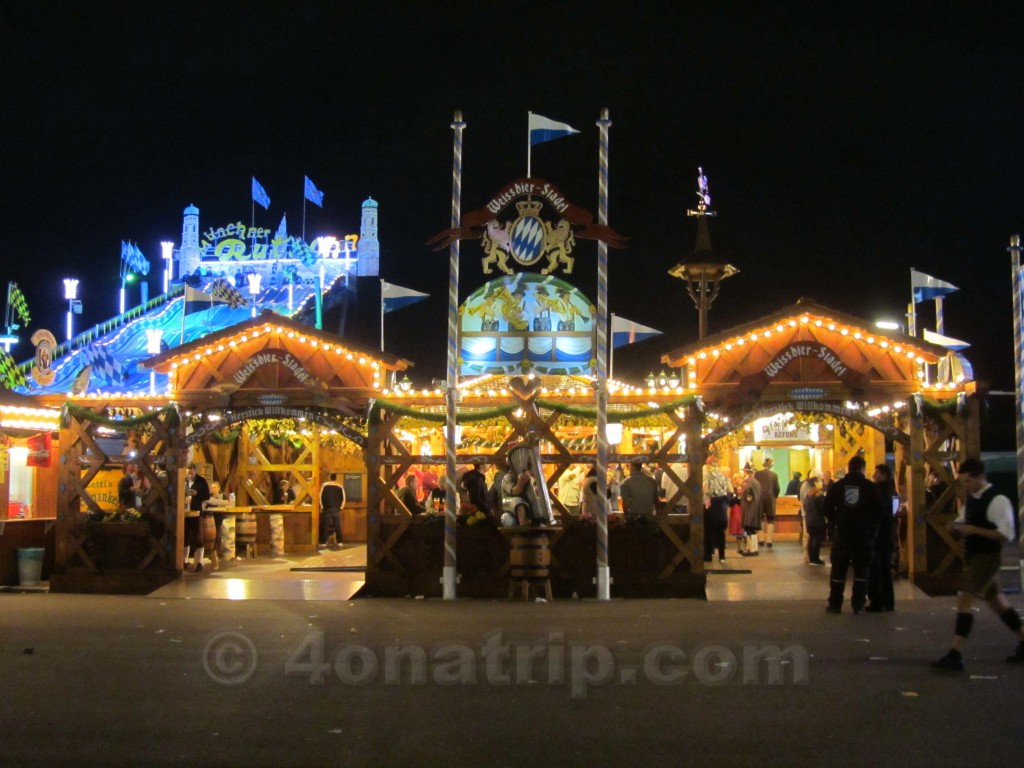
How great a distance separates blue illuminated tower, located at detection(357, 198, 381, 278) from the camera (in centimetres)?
6962

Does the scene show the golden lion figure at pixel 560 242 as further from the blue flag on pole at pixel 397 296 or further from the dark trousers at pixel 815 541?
the dark trousers at pixel 815 541

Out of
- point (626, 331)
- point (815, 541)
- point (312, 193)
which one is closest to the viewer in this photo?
point (815, 541)

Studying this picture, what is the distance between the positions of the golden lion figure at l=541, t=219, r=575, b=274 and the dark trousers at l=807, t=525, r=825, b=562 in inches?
256

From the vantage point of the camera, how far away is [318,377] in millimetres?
17375

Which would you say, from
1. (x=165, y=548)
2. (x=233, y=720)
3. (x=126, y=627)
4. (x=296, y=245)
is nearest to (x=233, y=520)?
(x=165, y=548)

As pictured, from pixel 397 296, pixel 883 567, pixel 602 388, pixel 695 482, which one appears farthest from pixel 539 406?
pixel 397 296

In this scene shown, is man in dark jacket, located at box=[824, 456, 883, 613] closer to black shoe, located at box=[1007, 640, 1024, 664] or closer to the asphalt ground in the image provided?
the asphalt ground

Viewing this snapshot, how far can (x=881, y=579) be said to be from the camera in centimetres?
1380

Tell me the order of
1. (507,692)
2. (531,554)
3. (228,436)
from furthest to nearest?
(228,436) → (531,554) → (507,692)

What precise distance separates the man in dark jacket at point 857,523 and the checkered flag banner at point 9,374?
65.8 feet

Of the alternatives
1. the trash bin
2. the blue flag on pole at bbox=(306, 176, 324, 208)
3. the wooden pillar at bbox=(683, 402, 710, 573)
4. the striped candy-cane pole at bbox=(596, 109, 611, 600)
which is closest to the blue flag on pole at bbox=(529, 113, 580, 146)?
the striped candy-cane pole at bbox=(596, 109, 611, 600)

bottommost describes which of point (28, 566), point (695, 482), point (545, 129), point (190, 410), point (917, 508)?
point (28, 566)

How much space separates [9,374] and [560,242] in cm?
1789

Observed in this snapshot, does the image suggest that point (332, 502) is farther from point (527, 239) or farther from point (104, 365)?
point (104, 365)
